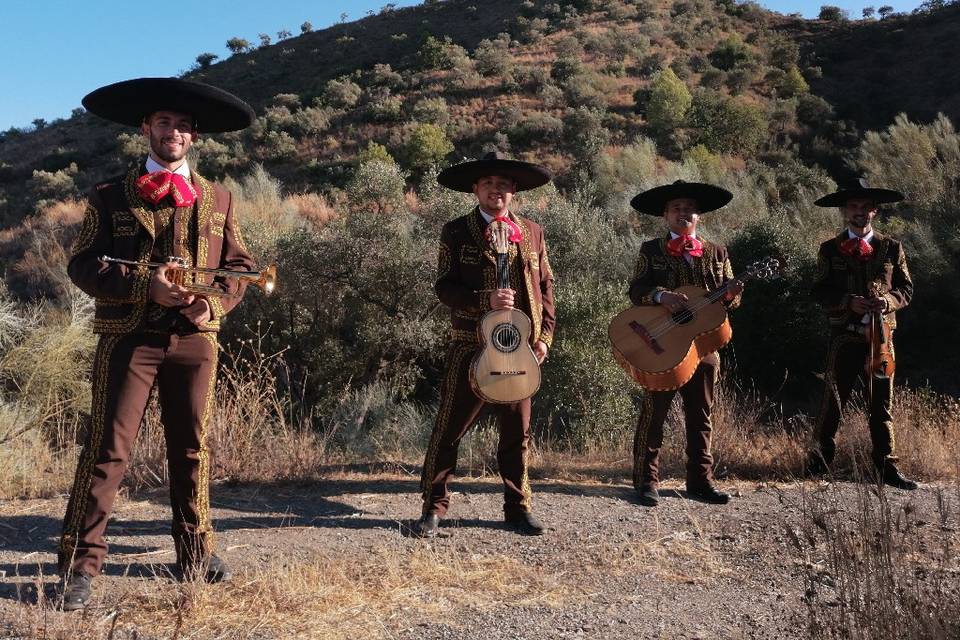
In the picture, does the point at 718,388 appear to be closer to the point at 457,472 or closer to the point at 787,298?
the point at 457,472

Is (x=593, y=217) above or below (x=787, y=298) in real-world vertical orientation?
above

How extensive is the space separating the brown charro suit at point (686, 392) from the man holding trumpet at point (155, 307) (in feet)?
11.0

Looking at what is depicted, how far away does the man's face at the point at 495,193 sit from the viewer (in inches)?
220

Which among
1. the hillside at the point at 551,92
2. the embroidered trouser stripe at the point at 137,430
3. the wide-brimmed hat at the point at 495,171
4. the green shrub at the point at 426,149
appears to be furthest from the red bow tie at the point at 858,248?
the green shrub at the point at 426,149

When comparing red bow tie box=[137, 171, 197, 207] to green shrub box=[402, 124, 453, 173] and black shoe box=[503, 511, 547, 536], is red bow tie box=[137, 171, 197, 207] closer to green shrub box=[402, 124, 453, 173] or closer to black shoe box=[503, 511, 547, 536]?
black shoe box=[503, 511, 547, 536]

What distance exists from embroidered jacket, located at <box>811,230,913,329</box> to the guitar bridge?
175 centimetres

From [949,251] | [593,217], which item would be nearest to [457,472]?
[593,217]

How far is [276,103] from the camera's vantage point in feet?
140

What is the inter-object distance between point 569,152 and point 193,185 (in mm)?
28965

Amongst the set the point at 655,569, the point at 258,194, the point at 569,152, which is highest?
the point at 569,152

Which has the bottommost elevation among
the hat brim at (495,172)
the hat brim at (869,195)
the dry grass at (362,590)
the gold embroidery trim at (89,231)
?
the dry grass at (362,590)

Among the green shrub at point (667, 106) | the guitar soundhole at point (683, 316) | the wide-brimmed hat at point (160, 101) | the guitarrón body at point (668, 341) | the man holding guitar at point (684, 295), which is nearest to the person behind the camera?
the wide-brimmed hat at point (160, 101)

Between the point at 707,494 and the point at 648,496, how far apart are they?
46 cm

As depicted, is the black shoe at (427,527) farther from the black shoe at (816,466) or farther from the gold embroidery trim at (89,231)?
the black shoe at (816,466)
